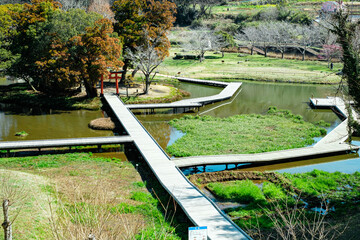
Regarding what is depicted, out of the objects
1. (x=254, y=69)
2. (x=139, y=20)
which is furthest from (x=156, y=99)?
(x=254, y=69)

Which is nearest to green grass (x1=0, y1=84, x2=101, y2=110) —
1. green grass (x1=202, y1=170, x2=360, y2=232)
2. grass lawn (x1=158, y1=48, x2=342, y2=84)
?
grass lawn (x1=158, y1=48, x2=342, y2=84)

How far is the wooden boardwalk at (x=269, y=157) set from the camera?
62.2ft

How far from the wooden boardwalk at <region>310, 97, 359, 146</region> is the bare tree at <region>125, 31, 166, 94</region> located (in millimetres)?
14400

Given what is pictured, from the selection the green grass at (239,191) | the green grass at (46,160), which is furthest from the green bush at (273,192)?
the green grass at (46,160)

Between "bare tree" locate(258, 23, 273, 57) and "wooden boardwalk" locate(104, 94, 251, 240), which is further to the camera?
"bare tree" locate(258, 23, 273, 57)

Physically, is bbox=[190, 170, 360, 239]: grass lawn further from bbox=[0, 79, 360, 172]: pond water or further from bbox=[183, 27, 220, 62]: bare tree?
bbox=[183, 27, 220, 62]: bare tree

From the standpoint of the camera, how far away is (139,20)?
3519 centimetres

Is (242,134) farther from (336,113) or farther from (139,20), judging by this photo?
(139,20)

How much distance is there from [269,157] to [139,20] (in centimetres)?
2070

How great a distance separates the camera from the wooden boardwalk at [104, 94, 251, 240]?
12.3m

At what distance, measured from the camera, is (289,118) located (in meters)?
28.9

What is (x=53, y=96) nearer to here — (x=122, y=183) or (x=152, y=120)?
(x=152, y=120)

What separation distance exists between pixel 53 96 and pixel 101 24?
7.76 metres

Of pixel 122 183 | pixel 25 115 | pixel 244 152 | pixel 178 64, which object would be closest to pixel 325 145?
pixel 244 152
